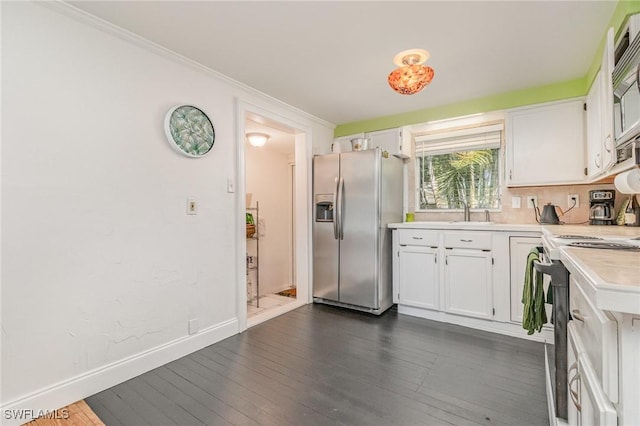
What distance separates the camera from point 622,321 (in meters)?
0.63

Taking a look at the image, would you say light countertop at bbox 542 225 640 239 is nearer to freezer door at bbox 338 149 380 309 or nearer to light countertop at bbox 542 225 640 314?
light countertop at bbox 542 225 640 314

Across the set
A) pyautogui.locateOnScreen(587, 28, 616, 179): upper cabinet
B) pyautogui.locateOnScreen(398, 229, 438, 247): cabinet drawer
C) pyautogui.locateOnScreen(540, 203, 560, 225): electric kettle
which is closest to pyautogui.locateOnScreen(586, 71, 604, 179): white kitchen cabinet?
pyautogui.locateOnScreen(587, 28, 616, 179): upper cabinet

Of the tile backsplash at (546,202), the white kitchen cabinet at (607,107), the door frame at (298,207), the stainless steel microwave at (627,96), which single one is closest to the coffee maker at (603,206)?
the tile backsplash at (546,202)

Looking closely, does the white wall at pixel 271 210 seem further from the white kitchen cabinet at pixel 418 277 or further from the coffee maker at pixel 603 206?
the coffee maker at pixel 603 206

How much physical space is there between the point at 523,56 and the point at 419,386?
258cm

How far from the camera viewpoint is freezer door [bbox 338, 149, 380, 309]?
10.6 feet

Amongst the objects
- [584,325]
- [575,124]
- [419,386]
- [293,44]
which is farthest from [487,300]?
[293,44]

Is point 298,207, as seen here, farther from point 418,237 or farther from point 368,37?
point 368,37

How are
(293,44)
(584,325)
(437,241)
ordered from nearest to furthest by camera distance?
(584,325), (293,44), (437,241)

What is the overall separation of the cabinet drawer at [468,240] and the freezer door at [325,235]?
48.2 inches

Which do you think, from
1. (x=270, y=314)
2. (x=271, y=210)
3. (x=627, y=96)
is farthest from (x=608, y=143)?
(x=271, y=210)

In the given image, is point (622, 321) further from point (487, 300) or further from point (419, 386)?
point (487, 300)

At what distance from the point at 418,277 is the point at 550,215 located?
137 cm

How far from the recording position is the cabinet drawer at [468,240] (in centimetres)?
281
